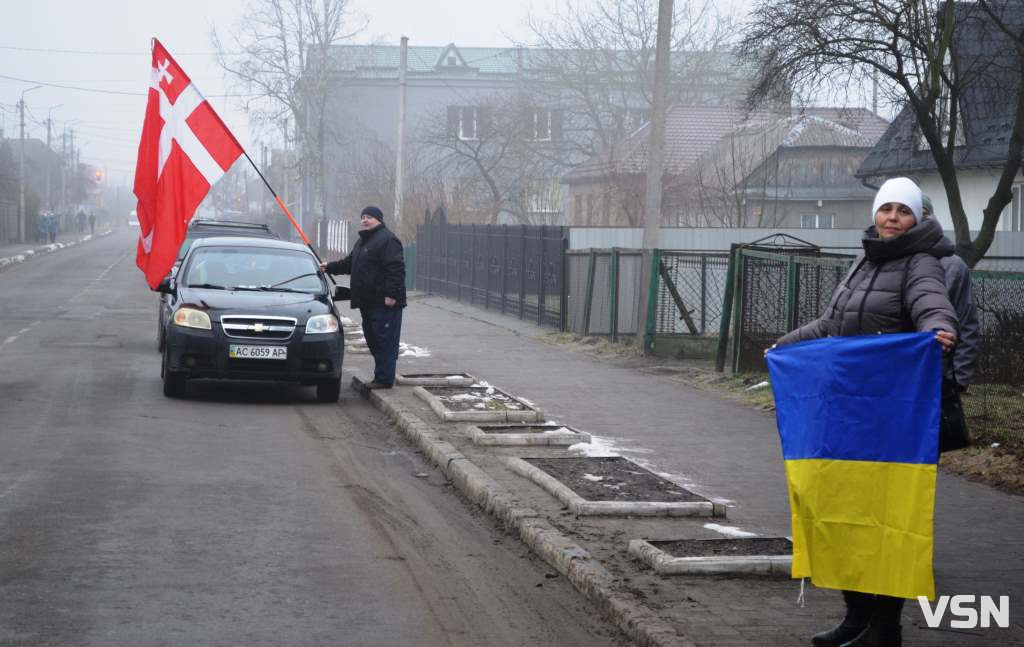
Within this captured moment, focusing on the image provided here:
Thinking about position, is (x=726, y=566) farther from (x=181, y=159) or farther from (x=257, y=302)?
(x=181, y=159)

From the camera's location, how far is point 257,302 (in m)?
14.4

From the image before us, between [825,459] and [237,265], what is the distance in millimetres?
11124

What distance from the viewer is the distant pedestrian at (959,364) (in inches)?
211

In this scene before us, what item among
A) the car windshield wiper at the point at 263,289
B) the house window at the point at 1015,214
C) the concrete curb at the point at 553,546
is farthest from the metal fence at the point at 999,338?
the house window at the point at 1015,214

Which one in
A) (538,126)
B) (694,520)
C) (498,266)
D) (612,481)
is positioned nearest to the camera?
(694,520)

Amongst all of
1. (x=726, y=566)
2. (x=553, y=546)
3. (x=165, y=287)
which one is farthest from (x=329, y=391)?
(x=726, y=566)

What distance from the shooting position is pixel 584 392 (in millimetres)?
15305

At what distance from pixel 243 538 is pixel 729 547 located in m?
2.58

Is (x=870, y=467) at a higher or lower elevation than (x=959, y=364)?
lower

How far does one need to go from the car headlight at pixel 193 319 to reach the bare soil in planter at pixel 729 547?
25.7 feet

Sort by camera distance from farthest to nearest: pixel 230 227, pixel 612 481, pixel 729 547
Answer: pixel 230 227 < pixel 612 481 < pixel 729 547

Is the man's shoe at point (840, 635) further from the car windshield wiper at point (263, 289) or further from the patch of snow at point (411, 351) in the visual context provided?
the patch of snow at point (411, 351)

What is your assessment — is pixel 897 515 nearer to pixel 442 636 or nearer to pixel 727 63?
pixel 442 636

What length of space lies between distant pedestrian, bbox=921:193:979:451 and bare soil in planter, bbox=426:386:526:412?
24.3 feet
